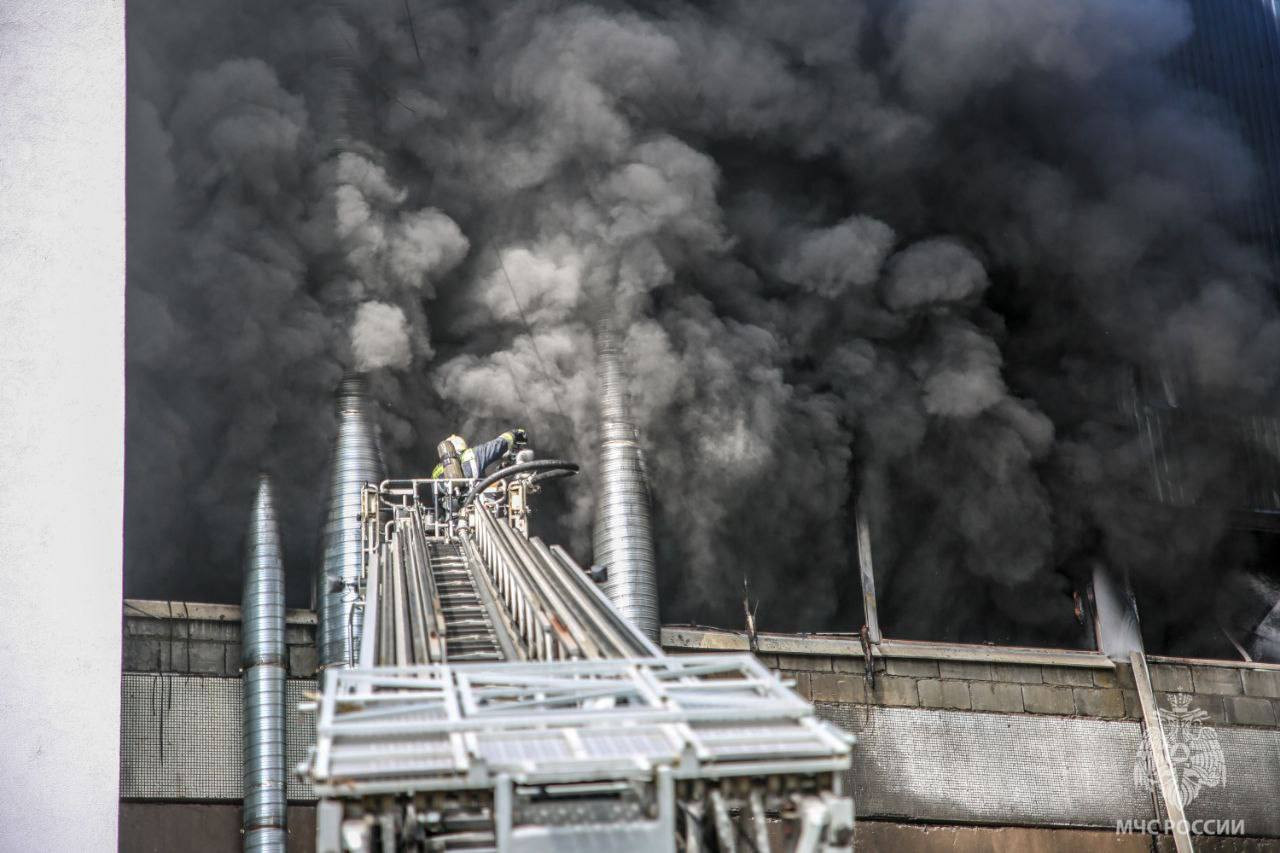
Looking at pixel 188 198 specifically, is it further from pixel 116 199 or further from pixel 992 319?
pixel 992 319

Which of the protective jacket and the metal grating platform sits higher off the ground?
the protective jacket

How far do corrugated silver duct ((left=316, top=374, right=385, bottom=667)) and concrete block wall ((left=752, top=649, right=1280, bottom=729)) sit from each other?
19.1 feet

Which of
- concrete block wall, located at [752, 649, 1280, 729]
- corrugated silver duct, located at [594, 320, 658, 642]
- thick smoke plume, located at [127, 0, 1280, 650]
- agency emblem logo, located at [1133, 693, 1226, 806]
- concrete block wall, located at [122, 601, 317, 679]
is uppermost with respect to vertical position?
thick smoke plume, located at [127, 0, 1280, 650]

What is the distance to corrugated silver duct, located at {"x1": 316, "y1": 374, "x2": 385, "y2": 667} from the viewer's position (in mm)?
18688

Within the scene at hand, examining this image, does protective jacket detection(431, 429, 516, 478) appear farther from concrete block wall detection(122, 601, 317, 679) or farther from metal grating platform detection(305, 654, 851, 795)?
metal grating platform detection(305, 654, 851, 795)

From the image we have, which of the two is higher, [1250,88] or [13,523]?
[1250,88]

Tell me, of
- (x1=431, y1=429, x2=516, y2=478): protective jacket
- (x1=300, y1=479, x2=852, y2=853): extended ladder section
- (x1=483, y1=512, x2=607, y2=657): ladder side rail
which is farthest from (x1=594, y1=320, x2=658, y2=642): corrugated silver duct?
(x1=300, y1=479, x2=852, y2=853): extended ladder section

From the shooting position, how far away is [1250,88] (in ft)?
83.7

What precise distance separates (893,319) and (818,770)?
51.2ft

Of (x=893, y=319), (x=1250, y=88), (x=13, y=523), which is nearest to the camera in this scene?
(x=13, y=523)

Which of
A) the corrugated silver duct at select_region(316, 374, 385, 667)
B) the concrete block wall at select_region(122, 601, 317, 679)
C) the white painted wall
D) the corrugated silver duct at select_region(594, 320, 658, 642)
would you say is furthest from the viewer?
the corrugated silver duct at select_region(594, 320, 658, 642)

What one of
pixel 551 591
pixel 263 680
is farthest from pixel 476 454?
pixel 551 591

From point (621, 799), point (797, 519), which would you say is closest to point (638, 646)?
point (621, 799)

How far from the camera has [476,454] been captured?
682 inches
